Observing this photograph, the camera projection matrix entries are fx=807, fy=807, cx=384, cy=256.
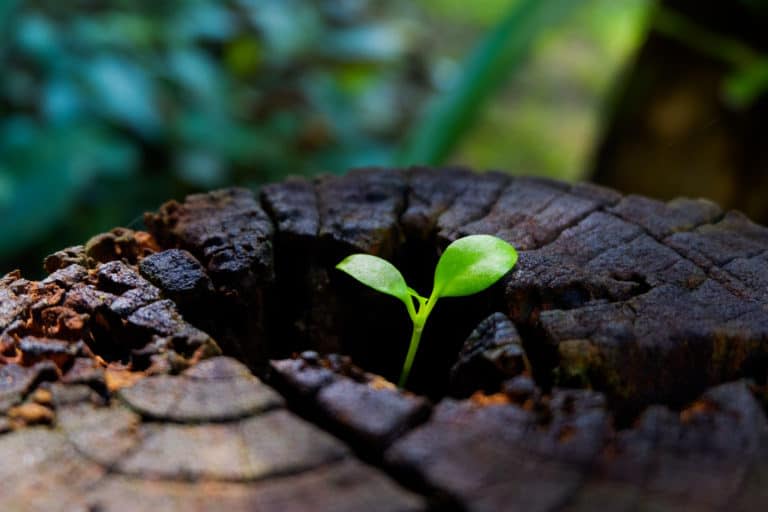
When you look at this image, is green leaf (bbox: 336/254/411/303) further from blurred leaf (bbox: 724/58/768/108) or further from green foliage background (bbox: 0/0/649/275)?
blurred leaf (bbox: 724/58/768/108)

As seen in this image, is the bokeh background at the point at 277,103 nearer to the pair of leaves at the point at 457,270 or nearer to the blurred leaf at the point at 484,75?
the blurred leaf at the point at 484,75

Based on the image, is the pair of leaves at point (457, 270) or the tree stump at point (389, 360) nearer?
the tree stump at point (389, 360)

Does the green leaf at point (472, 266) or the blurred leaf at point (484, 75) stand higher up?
the blurred leaf at point (484, 75)

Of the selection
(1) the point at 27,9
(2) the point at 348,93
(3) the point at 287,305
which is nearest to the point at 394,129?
(2) the point at 348,93

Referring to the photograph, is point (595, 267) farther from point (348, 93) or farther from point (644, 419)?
point (348, 93)

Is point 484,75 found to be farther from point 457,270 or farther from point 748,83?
point 457,270

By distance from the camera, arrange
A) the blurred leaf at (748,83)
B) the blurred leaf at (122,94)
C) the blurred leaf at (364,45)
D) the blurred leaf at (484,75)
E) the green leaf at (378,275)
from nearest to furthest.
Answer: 1. the green leaf at (378,275)
2. the blurred leaf at (748,83)
3. the blurred leaf at (484,75)
4. the blurred leaf at (122,94)
5. the blurred leaf at (364,45)

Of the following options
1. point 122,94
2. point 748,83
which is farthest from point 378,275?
point 122,94

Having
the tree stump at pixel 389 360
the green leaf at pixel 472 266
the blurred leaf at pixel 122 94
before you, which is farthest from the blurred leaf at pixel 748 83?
the blurred leaf at pixel 122 94
